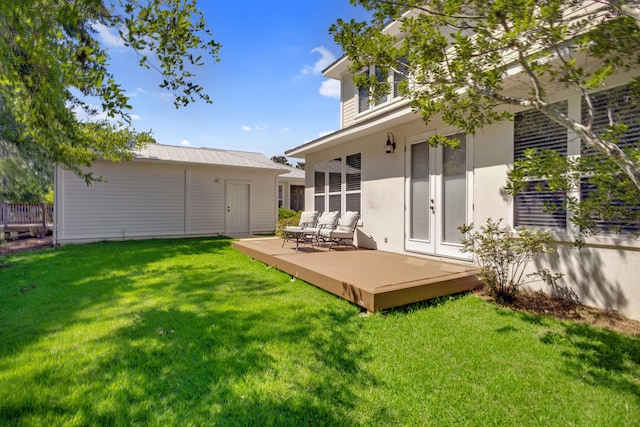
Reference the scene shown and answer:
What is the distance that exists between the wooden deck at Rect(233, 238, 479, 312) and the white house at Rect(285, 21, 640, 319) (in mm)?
845

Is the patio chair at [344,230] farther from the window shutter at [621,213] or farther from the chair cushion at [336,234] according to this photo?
the window shutter at [621,213]

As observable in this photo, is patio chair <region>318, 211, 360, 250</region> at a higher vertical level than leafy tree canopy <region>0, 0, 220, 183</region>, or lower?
lower

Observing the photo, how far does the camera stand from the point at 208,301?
448 cm

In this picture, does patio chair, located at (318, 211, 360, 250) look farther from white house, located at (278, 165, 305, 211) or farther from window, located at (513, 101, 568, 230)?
white house, located at (278, 165, 305, 211)

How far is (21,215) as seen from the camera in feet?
46.0

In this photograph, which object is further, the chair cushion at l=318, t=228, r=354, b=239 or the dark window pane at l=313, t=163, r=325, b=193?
the dark window pane at l=313, t=163, r=325, b=193

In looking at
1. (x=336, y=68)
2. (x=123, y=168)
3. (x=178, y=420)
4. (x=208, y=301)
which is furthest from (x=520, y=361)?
(x=123, y=168)

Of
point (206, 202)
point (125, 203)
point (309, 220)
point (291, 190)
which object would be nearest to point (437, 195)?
point (309, 220)

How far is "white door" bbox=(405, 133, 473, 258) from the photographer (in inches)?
219

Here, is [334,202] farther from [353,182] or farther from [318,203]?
[353,182]

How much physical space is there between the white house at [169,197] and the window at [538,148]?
1058 centimetres

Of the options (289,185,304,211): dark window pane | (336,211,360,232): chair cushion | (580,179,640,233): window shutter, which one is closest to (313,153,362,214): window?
(336,211,360,232): chair cushion

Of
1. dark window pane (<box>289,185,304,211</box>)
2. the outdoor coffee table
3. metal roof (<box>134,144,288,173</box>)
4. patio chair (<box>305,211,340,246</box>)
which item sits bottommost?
the outdoor coffee table

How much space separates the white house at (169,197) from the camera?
10758 millimetres
